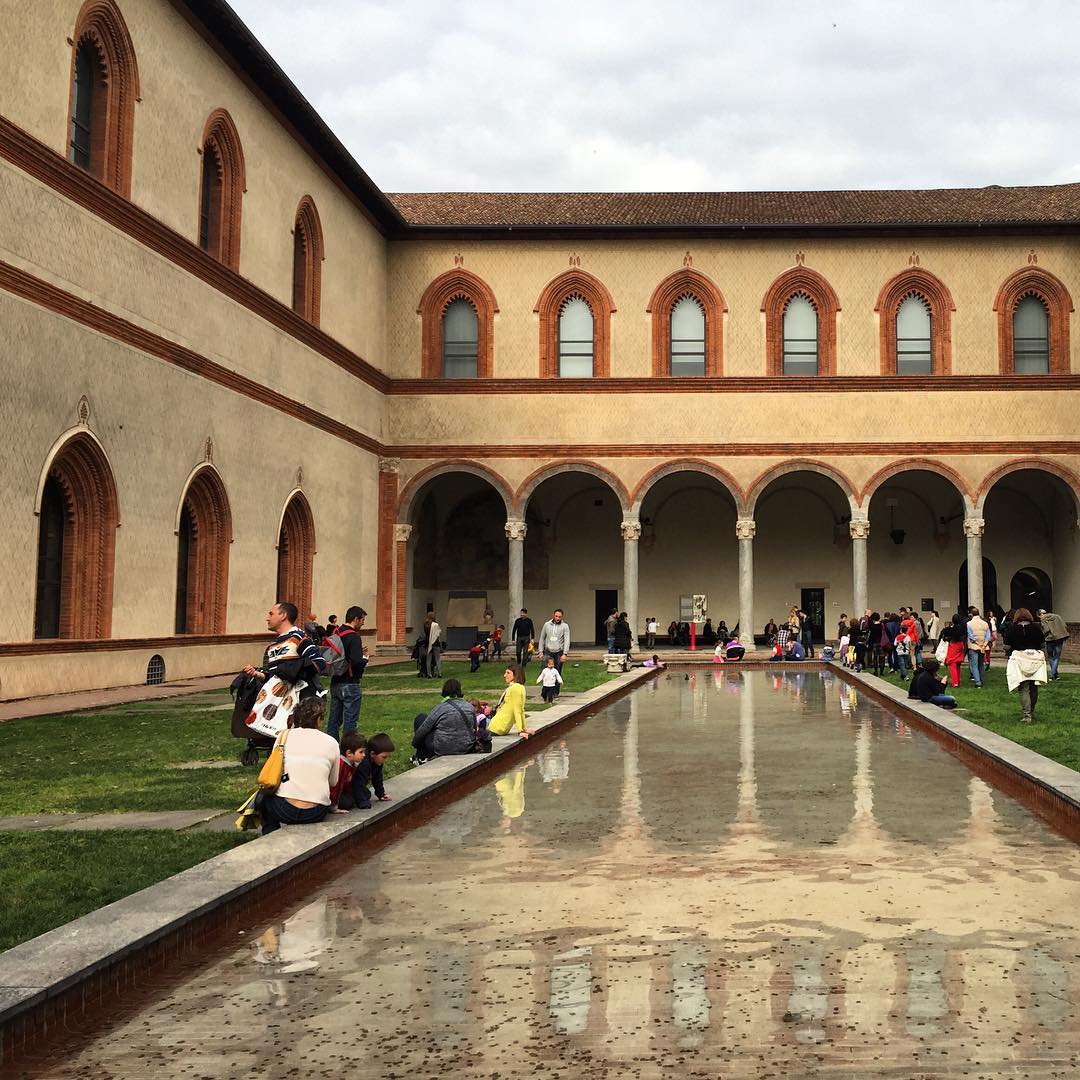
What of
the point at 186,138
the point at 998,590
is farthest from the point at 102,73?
the point at 998,590

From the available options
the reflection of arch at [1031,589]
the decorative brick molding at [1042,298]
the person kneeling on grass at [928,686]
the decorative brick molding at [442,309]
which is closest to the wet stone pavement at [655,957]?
the person kneeling on grass at [928,686]

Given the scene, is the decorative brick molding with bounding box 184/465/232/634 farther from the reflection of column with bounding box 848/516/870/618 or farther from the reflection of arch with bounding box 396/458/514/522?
the reflection of column with bounding box 848/516/870/618

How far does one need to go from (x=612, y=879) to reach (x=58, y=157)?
14.0m

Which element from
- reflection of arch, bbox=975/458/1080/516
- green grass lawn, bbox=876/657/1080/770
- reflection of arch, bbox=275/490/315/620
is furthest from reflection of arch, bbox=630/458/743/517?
green grass lawn, bbox=876/657/1080/770

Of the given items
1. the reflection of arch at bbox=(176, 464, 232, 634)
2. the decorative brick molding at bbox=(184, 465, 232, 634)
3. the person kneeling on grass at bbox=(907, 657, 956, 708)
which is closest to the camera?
the person kneeling on grass at bbox=(907, 657, 956, 708)

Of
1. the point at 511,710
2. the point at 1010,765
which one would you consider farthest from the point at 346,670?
the point at 1010,765

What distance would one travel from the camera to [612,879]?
20.1ft

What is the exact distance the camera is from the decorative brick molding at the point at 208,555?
21.0 metres

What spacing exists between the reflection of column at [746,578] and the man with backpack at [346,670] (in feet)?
67.8

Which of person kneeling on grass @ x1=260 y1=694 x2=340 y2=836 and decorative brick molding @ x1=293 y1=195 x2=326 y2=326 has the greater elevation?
decorative brick molding @ x1=293 y1=195 x2=326 y2=326

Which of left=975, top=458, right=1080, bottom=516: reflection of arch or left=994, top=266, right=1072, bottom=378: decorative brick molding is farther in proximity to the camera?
left=994, top=266, right=1072, bottom=378: decorative brick molding

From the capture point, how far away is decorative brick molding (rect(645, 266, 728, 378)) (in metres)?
30.5

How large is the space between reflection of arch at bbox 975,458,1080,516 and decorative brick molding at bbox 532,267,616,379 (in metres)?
9.77

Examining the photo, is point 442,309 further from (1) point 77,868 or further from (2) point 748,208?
(1) point 77,868
